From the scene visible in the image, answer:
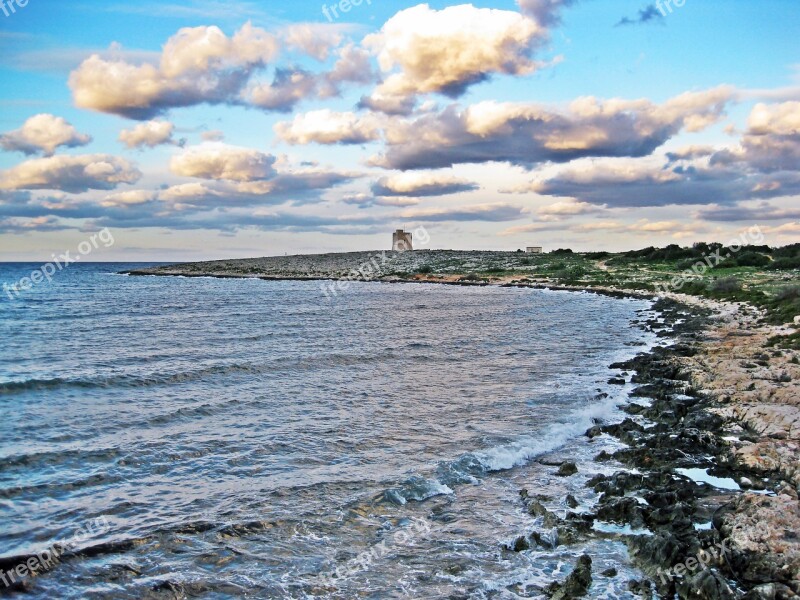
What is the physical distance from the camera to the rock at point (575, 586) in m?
8.58

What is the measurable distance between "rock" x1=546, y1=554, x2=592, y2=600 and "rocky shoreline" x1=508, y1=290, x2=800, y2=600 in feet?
0.06

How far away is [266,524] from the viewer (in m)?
11.3

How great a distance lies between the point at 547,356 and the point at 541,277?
68775mm

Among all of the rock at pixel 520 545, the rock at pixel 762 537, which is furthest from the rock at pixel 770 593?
the rock at pixel 520 545

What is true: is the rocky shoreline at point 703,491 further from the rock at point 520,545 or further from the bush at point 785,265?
the bush at point 785,265

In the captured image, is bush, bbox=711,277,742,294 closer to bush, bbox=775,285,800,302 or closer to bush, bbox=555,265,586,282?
bush, bbox=775,285,800,302

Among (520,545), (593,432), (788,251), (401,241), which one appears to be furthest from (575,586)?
(401,241)

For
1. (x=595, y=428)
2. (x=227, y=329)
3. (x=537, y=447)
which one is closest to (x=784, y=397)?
(x=595, y=428)

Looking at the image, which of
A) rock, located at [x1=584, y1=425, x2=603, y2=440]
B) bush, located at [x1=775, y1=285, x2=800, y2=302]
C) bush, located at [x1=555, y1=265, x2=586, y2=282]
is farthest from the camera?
bush, located at [x1=555, y1=265, x2=586, y2=282]

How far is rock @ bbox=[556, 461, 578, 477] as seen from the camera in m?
13.5

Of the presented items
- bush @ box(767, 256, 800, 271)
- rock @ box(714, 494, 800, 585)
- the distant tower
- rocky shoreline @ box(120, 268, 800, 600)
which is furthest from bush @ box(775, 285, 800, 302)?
the distant tower

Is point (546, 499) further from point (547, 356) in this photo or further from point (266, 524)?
point (547, 356)

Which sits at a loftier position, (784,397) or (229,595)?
(784,397)

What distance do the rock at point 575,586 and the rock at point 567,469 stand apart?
4.39m
